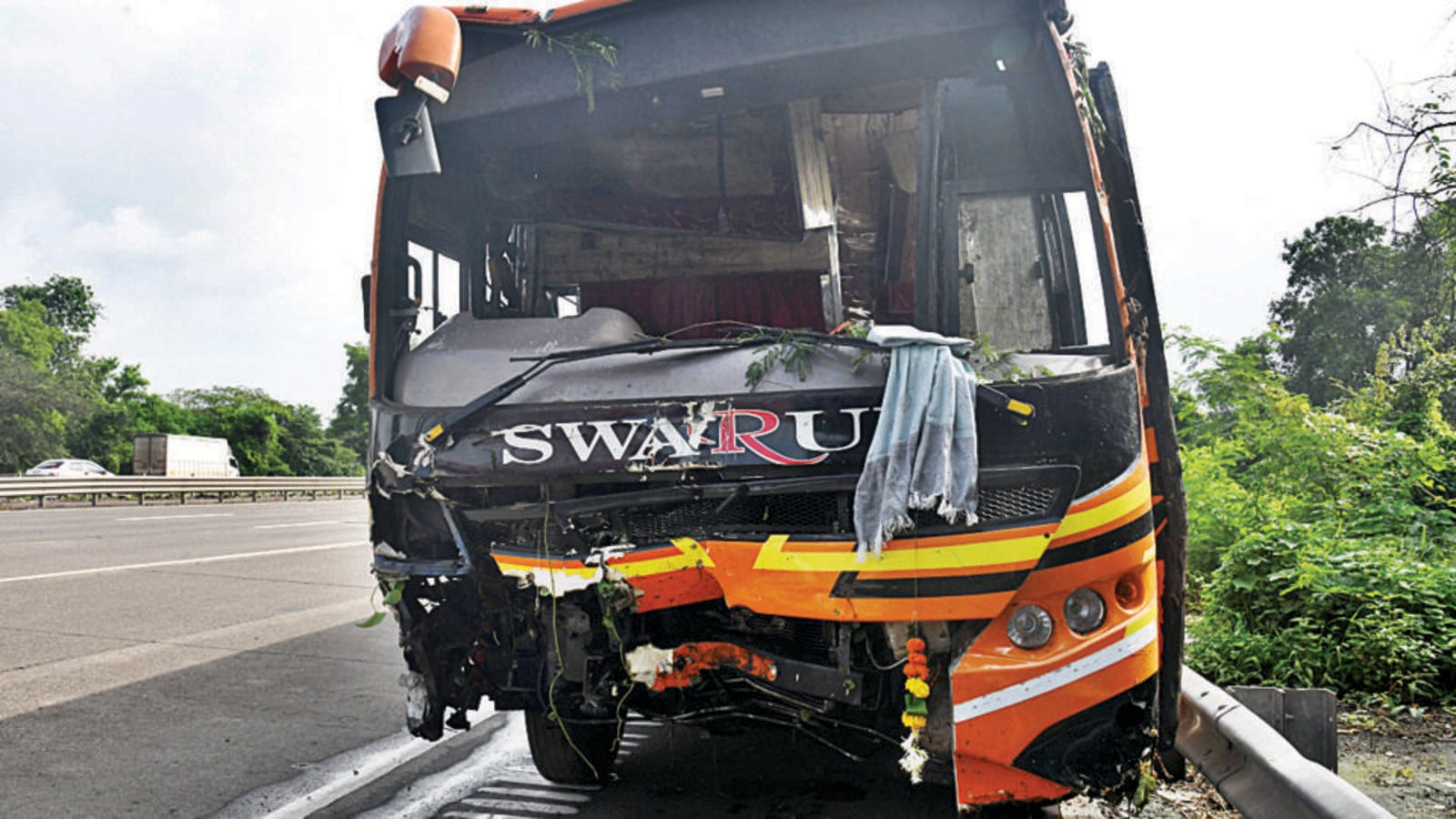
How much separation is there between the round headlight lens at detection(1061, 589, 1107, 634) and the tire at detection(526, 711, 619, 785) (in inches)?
83.6

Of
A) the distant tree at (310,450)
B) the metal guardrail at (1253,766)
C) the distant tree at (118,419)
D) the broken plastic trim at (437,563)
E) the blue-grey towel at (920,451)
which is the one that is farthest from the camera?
the distant tree at (310,450)

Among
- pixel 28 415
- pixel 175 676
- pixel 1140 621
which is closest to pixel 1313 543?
pixel 1140 621

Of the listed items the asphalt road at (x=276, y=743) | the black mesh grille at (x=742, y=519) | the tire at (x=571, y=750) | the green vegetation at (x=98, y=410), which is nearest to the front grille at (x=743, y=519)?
the black mesh grille at (x=742, y=519)

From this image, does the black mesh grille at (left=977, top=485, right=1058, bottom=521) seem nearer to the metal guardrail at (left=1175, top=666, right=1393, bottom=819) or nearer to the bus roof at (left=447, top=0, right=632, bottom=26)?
the metal guardrail at (left=1175, top=666, right=1393, bottom=819)

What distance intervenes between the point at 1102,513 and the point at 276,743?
13.3ft

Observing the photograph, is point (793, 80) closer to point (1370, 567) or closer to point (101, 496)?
point (1370, 567)

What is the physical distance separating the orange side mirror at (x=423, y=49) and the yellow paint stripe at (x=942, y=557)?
218 cm

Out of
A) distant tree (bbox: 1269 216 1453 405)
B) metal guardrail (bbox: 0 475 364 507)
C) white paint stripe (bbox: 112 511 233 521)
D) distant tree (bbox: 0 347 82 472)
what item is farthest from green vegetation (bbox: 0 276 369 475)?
distant tree (bbox: 1269 216 1453 405)

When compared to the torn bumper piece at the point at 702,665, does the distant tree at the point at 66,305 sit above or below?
above

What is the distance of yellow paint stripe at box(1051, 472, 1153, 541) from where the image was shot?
296 centimetres

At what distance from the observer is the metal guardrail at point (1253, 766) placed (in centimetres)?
277

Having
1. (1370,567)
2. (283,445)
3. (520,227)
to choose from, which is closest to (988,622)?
(520,227)

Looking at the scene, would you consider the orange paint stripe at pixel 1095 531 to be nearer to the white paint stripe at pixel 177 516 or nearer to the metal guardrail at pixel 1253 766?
the metal guardrail at pixel 1253 766

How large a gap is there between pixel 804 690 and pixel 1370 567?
408 centimetres
